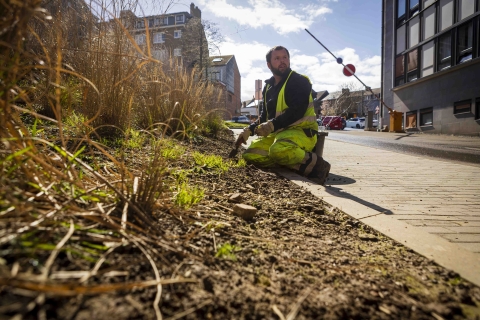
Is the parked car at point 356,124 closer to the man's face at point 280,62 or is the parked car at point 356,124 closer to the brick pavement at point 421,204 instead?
the brick pavement at point 421,204

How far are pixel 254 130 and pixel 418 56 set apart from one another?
1859 cm

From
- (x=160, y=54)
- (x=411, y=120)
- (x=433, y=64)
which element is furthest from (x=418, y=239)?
(x=411, y=120)

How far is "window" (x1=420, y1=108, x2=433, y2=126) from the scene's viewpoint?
17.7 m

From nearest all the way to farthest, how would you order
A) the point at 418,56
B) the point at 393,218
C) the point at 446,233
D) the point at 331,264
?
the point at 331,264 < the point at 446,233 < the point at 393,218 < the point at 418,56

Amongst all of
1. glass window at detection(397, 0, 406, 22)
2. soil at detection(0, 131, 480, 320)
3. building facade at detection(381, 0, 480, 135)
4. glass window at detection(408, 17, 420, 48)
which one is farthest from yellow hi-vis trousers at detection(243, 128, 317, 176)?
glass window at detection(397, 0, 406, 22)

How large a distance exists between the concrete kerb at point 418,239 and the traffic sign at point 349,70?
13.6 m

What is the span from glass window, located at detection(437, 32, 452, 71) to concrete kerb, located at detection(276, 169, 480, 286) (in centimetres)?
1758

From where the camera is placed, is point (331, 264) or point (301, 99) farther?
point (301, 99)

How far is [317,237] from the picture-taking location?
5.62ft

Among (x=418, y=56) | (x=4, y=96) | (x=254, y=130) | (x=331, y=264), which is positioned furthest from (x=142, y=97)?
(x=418, y=56)

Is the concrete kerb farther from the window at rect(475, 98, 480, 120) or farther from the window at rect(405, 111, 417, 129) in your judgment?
the window at rect(405, 111, 417, 129)

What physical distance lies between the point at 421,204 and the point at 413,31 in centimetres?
2069

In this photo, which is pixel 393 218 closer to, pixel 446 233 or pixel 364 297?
pixel 446 233

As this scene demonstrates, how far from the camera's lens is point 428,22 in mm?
17828
